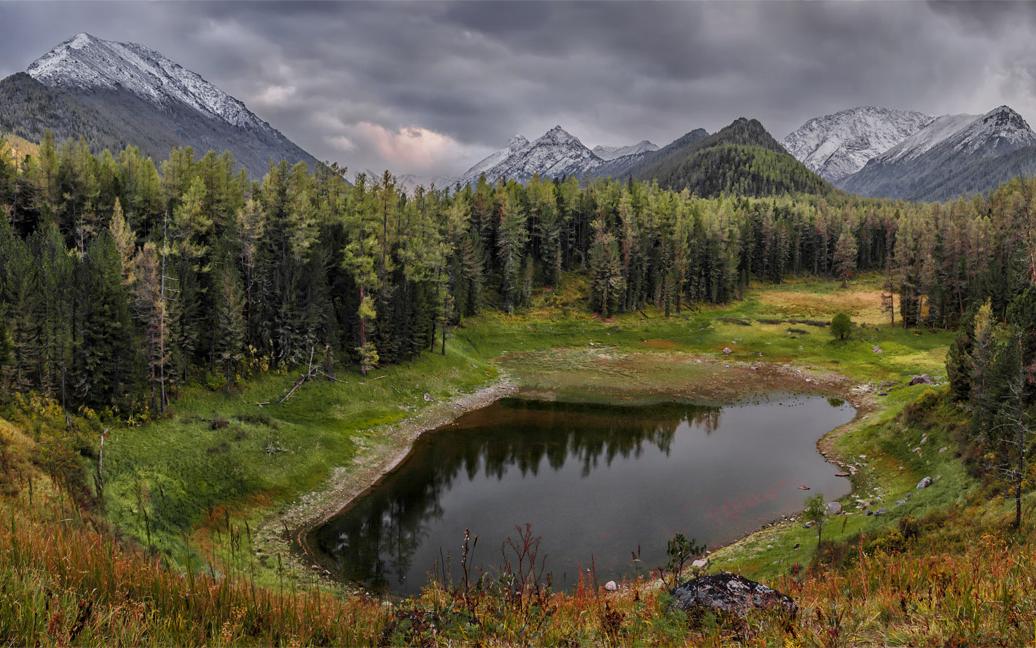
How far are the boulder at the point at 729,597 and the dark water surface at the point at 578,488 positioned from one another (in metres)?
12.2

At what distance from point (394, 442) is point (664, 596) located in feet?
132

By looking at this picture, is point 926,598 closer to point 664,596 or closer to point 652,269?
point 664,596

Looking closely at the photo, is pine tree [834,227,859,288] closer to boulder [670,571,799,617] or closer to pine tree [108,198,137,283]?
pine tree [108,198,137,283]

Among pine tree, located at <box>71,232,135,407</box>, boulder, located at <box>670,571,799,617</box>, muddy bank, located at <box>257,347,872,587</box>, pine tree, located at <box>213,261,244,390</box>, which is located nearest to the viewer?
boulder, located at <box>670,571,799,617</box>

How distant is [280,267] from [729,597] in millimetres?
53384

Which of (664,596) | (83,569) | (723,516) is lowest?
(723,516)

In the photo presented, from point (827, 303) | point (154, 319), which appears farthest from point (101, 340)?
point (827, 303)

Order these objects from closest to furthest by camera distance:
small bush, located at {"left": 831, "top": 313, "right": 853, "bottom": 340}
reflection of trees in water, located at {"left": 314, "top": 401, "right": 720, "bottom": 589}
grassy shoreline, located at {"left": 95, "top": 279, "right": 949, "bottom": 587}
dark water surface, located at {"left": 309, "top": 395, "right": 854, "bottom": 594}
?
dark water surface, located at {"left": 309, "top": 395, "right": 854, "bottom": 594} → reflection of trees in water, located at {"left": 314, "top": 401, "right": 720, "bottom": 589} → grassy shoreline, located at {"left": 95, "top": 279, "right": 949, "bottom": 587} → small bush, located at {"left": 831, "top": 313, "right": 853, "bottom": 340}

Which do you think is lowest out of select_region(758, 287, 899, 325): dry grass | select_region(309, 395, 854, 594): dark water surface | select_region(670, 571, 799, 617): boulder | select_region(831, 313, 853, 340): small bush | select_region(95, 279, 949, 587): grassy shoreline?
select_region(309, 395, 854, 594): dark water surface

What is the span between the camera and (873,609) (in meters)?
7.71

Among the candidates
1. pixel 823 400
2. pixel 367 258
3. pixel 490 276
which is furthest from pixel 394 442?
pixel 490 276

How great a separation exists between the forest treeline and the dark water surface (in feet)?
55.4

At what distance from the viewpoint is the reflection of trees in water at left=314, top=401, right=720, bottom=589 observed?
102ft

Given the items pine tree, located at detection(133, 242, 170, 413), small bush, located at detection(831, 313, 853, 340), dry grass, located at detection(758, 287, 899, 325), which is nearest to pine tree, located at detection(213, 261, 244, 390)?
pine tree, located at detection(133, 242, 170, 413)
